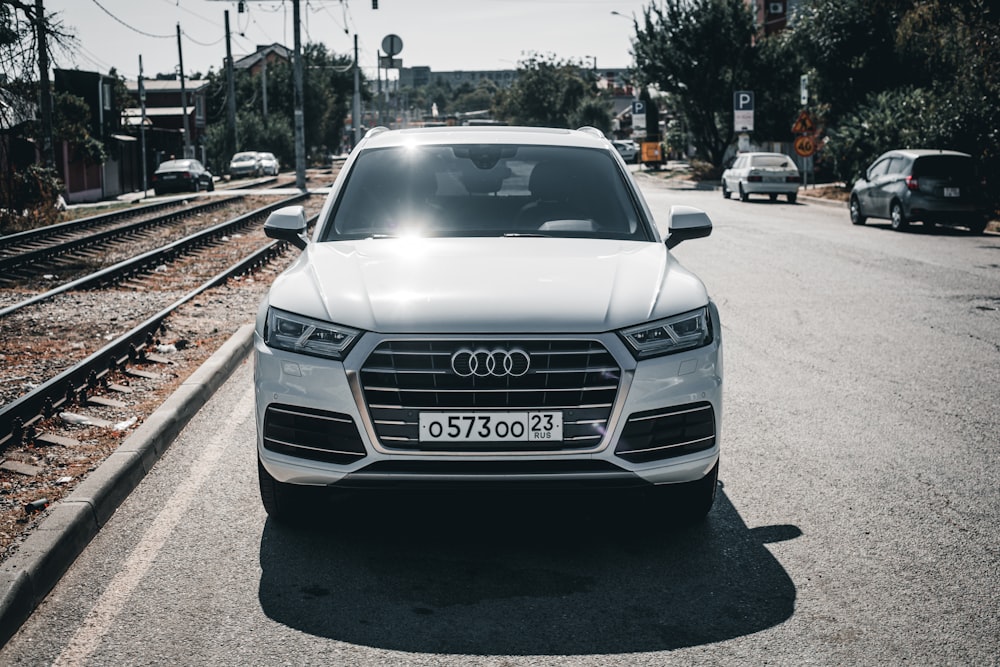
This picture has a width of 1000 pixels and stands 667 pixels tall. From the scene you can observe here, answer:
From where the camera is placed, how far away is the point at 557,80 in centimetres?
11725

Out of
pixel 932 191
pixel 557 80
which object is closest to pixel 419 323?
pixel 932 191

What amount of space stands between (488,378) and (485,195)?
1812 millimetres

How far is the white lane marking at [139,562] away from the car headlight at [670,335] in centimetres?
201

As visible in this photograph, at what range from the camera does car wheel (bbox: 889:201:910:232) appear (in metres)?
22.4

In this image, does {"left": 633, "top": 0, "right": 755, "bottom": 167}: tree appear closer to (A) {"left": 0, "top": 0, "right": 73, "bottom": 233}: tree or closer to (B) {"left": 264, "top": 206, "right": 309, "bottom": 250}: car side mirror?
(A) {"left": 0, "top": 0, "right": 73, "bottom": 233}: tree

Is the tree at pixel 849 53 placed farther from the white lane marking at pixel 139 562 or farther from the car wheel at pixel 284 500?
the car wheel at pixel 284 500

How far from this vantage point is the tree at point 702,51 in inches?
2052

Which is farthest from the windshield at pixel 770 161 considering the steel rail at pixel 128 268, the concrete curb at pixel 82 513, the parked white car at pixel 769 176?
the concrete curb at pixel 82 513

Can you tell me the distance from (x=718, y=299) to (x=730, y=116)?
140ft

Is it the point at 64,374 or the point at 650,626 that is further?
the point at 64,374

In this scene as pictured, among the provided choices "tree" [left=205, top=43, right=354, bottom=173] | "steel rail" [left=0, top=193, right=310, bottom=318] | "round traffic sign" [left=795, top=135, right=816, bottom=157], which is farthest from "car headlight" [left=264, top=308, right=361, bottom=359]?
"tree" [left=205, top=43, right=354, bottom=173]

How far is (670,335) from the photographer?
4281mm

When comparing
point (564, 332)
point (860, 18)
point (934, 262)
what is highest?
point (860, 18)

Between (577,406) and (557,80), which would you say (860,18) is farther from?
(557,80)
